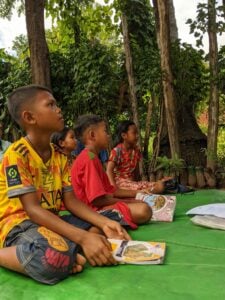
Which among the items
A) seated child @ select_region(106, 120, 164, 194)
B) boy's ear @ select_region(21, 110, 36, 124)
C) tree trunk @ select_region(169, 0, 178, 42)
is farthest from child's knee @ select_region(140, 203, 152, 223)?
tree trunk @ select_region(169, 0, 178, 42)

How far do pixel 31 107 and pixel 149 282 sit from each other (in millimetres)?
955

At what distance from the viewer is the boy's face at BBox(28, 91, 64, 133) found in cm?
191

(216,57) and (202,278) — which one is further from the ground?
(216,57)

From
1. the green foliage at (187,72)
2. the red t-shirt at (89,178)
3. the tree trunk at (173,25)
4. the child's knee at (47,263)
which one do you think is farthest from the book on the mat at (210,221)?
the tree trunk at (173,25)

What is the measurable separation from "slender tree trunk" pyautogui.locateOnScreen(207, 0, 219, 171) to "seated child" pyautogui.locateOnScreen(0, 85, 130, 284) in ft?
10.1

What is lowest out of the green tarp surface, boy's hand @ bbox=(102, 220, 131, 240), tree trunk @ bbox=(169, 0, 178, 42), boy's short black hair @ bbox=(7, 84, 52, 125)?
the green tarp surface

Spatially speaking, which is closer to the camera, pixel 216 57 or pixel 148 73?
pixel 216 57

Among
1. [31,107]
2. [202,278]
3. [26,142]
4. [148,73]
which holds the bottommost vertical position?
[202,278]

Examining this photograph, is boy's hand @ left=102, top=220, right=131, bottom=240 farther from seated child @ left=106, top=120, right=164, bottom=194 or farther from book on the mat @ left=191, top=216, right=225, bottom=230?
seated child @ left=106, top=120, right=164, bottom=194

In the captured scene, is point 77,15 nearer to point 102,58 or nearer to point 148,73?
point 102,58

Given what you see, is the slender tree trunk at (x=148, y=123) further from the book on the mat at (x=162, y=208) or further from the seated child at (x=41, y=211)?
the seated child at (x=41, y=211)

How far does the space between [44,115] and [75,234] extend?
0.57 m

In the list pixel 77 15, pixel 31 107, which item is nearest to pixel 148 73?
pixel 77 15

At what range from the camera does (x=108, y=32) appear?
271 inches
